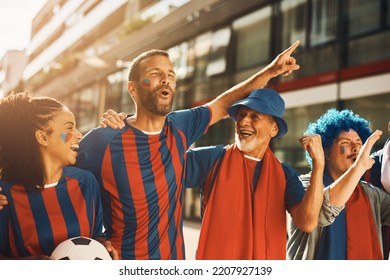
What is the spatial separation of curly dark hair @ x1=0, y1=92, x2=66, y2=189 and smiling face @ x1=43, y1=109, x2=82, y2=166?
28 millimetres

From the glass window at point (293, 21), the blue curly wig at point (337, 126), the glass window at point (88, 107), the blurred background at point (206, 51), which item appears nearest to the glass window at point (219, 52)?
the blurred background at point (206, 51)

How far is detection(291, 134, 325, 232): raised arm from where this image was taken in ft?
6.46

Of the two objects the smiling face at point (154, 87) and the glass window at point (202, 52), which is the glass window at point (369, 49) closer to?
the glass window at point (202, 52)

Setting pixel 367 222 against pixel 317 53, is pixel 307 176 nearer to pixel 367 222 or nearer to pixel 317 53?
pixel 367 222

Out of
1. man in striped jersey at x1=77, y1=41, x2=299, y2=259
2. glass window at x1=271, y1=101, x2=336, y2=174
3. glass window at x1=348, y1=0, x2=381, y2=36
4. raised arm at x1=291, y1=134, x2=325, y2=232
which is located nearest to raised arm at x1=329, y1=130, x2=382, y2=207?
raised arm at x1=291, y1=134, x2=325, y2=232

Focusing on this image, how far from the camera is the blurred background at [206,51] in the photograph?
2863 mm

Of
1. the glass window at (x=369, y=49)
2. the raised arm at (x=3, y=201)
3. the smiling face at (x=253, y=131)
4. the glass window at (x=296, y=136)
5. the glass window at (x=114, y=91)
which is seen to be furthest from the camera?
the glass window at (x=369, y=49)

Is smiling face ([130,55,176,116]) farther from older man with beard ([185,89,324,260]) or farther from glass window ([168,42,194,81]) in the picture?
glass window ([168,42,194,81])

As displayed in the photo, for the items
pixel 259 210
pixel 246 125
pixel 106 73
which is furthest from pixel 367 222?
pixel 106 73

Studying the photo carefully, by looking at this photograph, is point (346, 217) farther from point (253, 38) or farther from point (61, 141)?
point (253, 38)

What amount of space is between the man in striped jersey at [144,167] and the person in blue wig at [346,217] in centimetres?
54

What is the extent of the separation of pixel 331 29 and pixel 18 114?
296 cm

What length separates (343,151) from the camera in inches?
90.4

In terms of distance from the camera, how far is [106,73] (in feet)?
10.5
